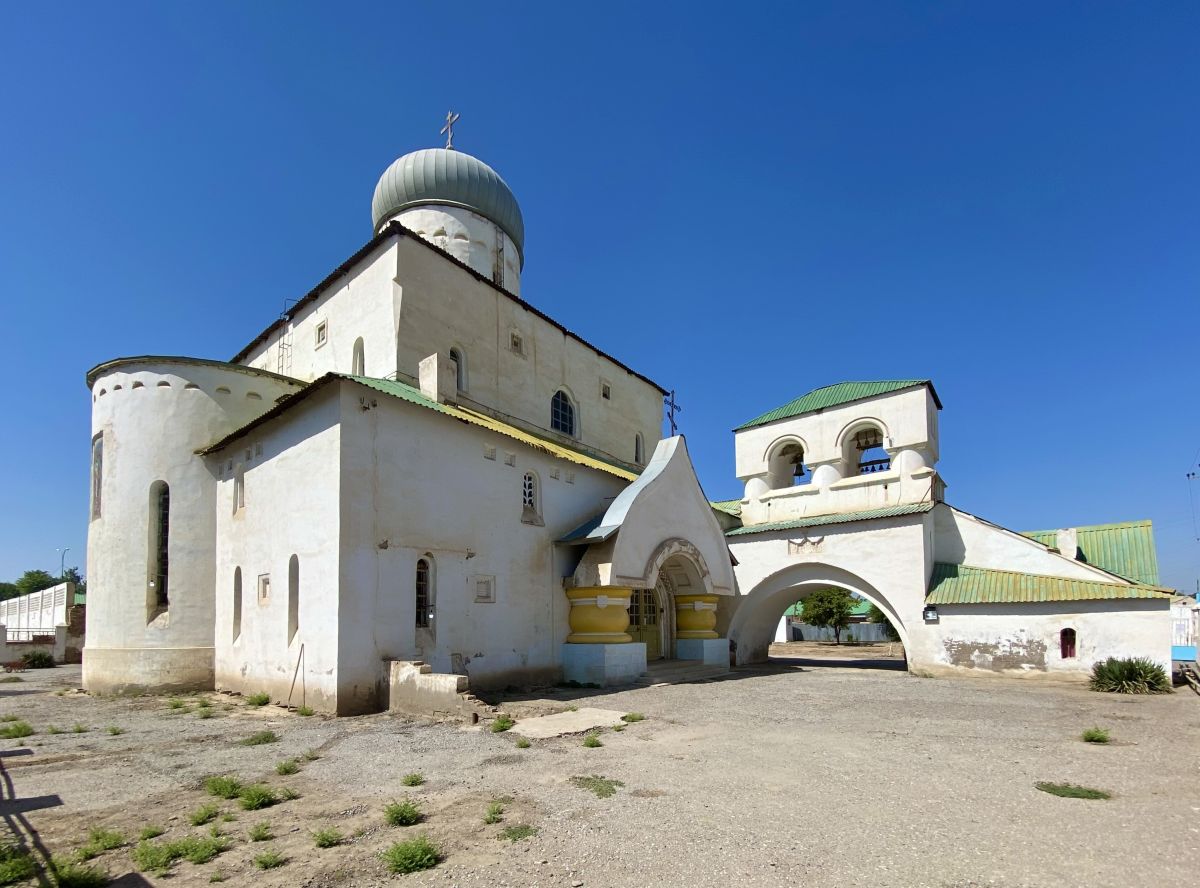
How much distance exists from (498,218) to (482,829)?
20.8 m

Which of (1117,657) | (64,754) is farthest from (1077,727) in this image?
(64,754)

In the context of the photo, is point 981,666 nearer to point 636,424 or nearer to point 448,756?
point 636,424

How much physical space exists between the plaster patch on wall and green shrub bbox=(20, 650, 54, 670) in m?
30.7

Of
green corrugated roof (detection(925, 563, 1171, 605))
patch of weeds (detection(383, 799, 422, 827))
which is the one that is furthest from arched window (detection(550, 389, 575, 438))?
patch of weeds (detection(383, 799, 422, 827))

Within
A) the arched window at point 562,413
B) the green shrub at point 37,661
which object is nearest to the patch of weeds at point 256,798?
the arched window at point 562,413

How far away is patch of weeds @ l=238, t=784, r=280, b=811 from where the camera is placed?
21.3ft

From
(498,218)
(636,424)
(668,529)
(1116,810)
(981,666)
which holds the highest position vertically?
(498,218)

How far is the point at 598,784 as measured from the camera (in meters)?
7.12

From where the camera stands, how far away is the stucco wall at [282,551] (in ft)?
41.2

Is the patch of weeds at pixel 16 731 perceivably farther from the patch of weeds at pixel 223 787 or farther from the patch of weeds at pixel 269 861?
the patch of weeds at pixel 269 861

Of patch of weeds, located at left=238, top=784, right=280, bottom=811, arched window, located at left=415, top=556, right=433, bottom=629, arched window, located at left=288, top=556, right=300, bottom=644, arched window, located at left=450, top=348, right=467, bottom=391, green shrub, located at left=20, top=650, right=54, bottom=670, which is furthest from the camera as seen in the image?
green shrub, located at left=20, top=650, right=54, bottom=670

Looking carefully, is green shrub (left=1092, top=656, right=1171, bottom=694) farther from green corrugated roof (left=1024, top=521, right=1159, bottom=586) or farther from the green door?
the green door

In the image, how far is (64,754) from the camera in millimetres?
9250

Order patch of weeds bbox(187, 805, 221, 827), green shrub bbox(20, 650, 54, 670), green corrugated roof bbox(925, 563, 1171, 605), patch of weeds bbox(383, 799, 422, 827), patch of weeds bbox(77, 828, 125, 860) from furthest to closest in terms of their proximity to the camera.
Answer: green shrub bbox(20, 650, 54, 670), green corrugated roof bbox(925, 563, 1171, 605), patch of weeds bbox(187, 805, 221, 827), patch of weeds bbox(383, 799, 422, 827), patch of weeds bbox(77, 828, 125, 860)
